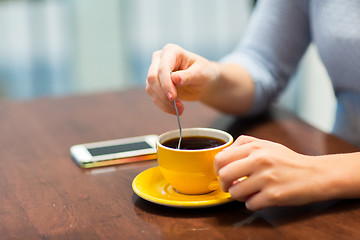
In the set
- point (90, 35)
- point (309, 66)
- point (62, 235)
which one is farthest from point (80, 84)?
point (62, 235)

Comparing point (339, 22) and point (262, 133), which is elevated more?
point (339, 22)

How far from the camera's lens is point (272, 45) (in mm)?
1135

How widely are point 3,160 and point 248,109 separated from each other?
20.9 inches

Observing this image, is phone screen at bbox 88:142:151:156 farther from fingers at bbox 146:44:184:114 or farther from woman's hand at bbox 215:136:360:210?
woman's hand at bbox 215:136:360:210

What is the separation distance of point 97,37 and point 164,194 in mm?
2281

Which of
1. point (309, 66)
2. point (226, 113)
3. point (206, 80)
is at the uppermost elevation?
point (206, 80)

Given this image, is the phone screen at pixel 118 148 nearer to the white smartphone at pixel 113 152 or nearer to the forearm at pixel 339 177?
the white smartphone at pixel 113 152

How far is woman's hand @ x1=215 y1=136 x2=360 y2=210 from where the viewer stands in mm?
595

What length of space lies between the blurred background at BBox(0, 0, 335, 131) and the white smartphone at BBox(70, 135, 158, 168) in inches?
63.2

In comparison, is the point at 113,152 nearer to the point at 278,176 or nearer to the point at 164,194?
the point at 164,194

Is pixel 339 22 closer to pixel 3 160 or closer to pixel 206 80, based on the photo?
pixel 206 80

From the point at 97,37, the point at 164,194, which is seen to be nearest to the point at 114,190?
the point at 164,194

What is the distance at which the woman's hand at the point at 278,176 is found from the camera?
59 centimetres

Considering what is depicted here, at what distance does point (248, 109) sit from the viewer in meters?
1.08
